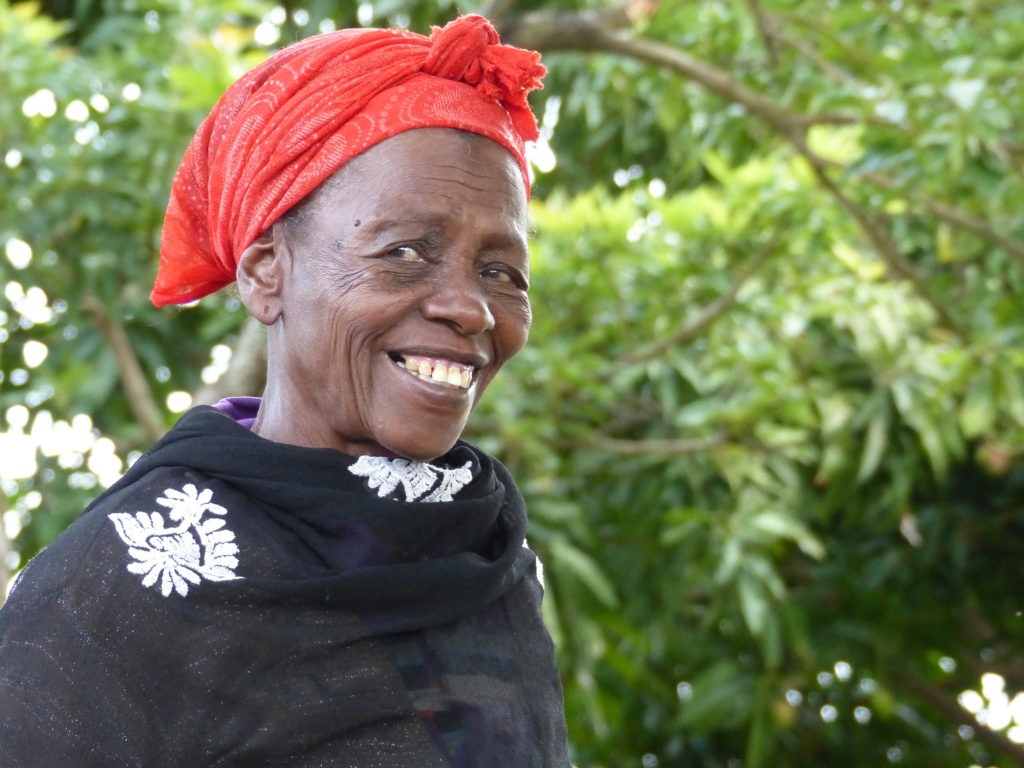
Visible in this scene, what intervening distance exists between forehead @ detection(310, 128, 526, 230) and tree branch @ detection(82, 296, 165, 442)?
1977mm

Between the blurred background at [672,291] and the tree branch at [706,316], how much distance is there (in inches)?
0.5

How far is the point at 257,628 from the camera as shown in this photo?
1.52 meters

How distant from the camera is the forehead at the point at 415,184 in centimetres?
162

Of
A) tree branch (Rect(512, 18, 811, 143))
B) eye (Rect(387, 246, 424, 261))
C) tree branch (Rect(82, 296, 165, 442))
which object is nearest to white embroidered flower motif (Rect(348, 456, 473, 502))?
eye (Rect(387, 246, 424, 261))

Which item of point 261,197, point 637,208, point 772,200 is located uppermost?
point 261,197

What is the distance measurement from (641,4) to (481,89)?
8.05 ft

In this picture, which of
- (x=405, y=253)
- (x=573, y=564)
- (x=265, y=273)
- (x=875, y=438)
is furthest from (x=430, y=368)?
(x=875, y=438)

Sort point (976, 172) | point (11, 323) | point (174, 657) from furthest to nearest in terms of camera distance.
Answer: point (11, 323), point (976, 172), point (174, 657)

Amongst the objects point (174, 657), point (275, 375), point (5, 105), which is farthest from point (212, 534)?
point (5, 105)

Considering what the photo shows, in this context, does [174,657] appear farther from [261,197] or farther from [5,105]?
[5,105]

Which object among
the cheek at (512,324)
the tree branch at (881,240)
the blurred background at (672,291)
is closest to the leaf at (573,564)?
the blurred background at (672,291)

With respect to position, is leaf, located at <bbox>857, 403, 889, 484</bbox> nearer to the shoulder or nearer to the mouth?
the mouth

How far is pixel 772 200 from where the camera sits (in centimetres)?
397

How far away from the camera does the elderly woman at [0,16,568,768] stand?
1471 millimetres
